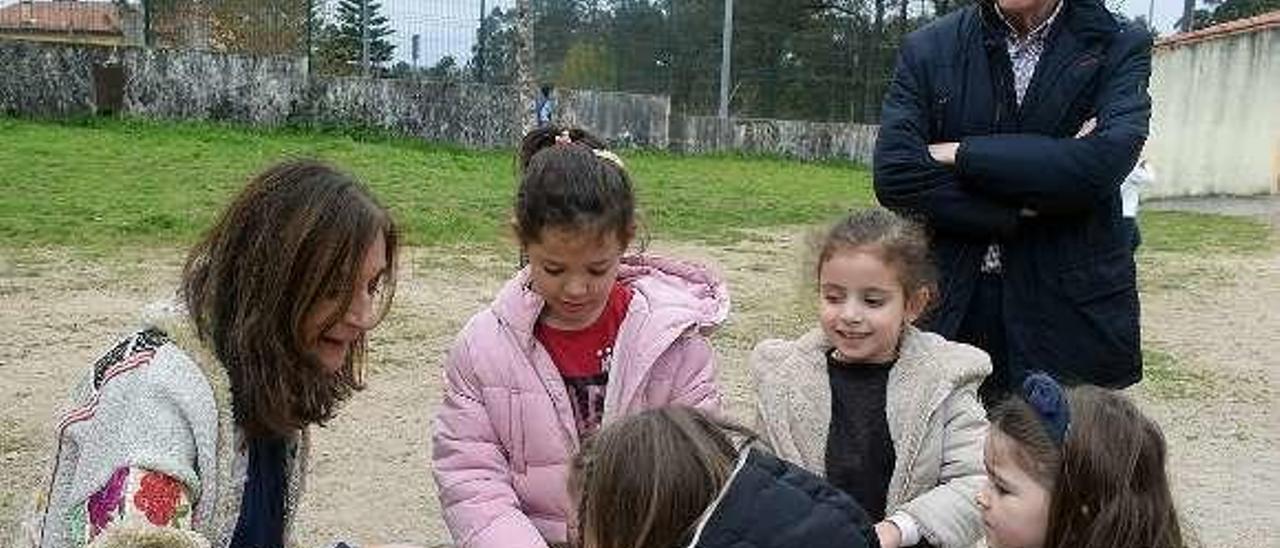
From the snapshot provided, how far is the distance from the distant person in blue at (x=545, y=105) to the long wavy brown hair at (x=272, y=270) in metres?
15.1

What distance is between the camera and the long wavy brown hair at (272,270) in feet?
6.40

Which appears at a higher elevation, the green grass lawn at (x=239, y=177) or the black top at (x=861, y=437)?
the black top at (x=861, y=437)

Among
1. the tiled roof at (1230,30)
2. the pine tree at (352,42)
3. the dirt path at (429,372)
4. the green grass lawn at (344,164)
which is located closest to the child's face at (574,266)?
the dirt path at (429,372)

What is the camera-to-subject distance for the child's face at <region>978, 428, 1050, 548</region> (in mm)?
2084

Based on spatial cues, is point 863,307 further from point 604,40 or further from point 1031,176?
point 604,40

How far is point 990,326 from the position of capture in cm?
279

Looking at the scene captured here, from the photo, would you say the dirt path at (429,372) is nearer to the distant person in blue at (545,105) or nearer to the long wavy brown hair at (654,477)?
the long wavy brown hair at (654,477)

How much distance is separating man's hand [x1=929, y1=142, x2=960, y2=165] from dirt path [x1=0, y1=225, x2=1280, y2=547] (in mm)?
349

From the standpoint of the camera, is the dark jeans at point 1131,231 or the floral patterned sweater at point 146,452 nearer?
the floral patterned sweater at point 146,452

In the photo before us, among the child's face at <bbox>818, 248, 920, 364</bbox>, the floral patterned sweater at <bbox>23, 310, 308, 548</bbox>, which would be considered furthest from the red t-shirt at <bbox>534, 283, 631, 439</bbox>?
the floral patterned sweater at <bbox>23, 310, 308, 548</bbox>

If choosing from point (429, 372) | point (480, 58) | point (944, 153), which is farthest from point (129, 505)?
point (480, 58)

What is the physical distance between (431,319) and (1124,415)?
200 inches

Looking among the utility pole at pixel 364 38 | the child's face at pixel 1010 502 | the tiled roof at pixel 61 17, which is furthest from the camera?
the utility pole at pixel 364 38

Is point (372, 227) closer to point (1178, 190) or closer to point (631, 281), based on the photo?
point (631, 281)
